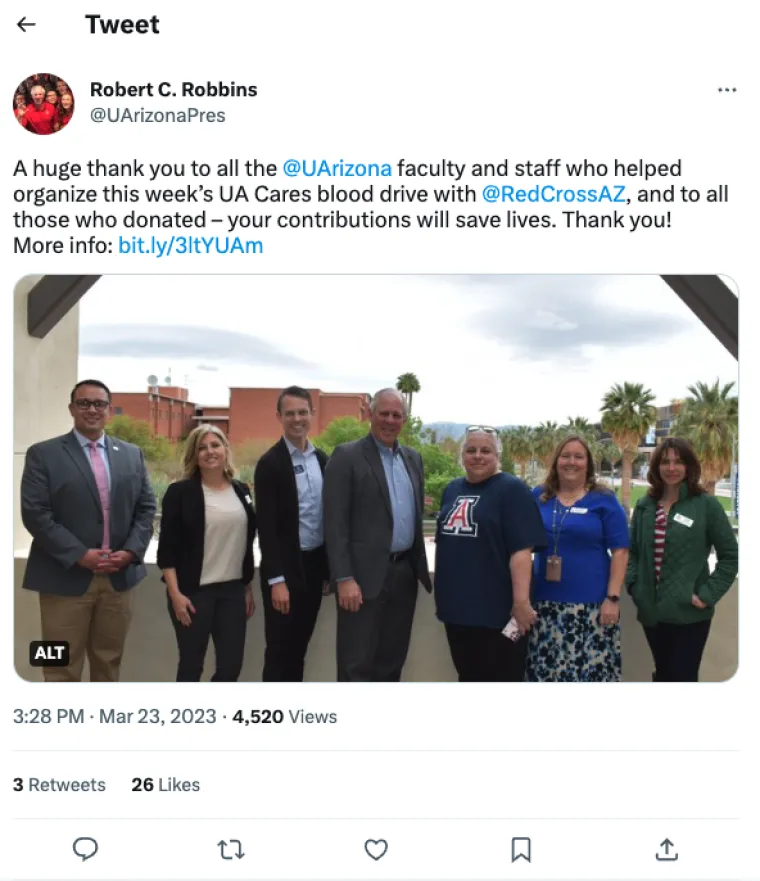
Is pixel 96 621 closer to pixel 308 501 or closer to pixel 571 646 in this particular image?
pixel 308 501

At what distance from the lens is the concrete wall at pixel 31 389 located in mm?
1504

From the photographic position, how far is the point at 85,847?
57.1 inches

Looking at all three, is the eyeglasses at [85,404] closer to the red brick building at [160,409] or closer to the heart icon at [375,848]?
the red brick building at [160,409]

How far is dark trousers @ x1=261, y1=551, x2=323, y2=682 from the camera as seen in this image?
2465mm

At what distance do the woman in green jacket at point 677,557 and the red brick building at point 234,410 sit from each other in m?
1.05

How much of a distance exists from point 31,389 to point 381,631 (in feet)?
4.60

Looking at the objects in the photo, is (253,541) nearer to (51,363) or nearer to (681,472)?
(51,363)

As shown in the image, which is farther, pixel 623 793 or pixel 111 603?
pixel 111 603

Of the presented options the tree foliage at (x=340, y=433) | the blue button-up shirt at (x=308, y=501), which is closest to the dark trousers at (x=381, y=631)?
the blue button-up shirt at (x=308, y=501)

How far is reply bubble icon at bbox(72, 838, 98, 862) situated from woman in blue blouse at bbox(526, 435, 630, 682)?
1375 millimetres
